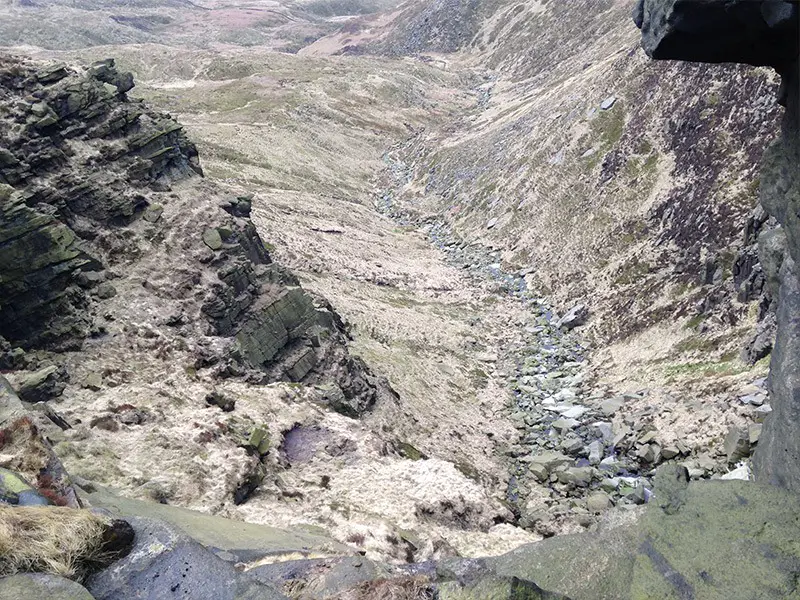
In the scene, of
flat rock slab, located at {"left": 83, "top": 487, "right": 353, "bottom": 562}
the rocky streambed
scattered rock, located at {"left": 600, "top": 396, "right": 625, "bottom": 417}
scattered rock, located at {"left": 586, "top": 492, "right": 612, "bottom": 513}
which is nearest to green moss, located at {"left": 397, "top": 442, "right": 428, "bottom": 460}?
the rocky streambed

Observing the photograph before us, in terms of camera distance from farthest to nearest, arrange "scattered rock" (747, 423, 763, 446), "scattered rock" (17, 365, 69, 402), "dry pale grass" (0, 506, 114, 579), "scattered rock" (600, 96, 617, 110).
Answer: "scattered rock" (600, 96, 617, 110) < "scattered rock" (747, 423, 763, 446) < "scattered rock" (17, 365, 69, 402) < "dry pale grass" (0, 506, 114, 579)

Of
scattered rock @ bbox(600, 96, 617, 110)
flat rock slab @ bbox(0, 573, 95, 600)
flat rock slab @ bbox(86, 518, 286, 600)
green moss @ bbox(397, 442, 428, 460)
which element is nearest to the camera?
flat rock slab @ bbox(0, 573, 95, 600)

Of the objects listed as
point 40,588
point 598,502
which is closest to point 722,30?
point 40,588

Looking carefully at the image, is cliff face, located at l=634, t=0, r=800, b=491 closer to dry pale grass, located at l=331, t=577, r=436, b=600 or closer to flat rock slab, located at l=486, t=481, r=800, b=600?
flat rock slab, located at l=486, t=481, r=800, b=600

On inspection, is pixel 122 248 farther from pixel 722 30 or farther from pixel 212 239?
pixel 722 30

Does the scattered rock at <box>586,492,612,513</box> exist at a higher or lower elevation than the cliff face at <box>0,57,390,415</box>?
lower

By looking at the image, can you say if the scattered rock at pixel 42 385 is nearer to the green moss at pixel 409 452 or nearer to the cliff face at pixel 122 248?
the cliff face at pixel 122 248

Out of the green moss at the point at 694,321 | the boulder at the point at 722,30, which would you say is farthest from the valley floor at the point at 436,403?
the boulder at the point at 722,30

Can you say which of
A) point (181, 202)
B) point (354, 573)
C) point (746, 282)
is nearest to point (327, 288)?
point (181, 202)
